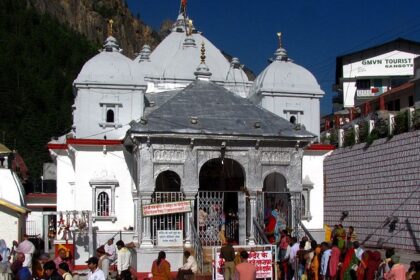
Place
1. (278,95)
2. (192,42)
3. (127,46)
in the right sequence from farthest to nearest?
(127,46) < (192,42) < (278,95)

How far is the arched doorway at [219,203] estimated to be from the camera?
2375 centimetres

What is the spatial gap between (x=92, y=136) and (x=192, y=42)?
300 inches

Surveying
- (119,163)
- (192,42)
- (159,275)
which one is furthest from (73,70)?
(159,275)

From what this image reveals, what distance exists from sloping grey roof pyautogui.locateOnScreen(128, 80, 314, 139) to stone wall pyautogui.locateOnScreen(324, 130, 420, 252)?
178 inches

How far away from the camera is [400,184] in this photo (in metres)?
27.5

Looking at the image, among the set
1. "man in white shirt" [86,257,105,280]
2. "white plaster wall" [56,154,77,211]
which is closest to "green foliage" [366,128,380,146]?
"white plaster wall" [56,154,77,211]

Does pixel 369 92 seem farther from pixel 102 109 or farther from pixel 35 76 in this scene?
pixel 35 76

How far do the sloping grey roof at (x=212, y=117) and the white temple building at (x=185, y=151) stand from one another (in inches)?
1.5

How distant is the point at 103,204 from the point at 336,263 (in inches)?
488

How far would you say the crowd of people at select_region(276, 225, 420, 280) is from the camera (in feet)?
48.7

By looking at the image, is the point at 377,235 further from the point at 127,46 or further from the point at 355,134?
the point at 127,46

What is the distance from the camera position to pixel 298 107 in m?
32.0

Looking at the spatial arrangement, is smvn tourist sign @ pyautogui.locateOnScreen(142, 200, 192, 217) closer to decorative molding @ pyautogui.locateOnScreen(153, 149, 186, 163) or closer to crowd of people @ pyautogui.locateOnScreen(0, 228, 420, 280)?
decorative molding @ pyautogui.locateOnScreen(153, 149, 186, 163)

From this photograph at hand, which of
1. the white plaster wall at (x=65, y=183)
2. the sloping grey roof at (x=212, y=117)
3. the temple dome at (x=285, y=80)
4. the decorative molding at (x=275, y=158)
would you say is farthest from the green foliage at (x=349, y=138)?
the white plaster wall at (x=65, y=183)
